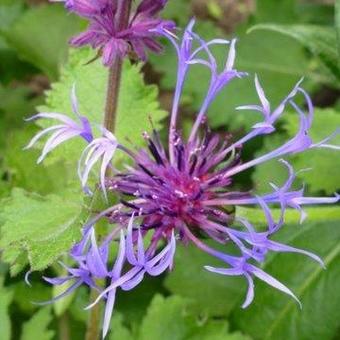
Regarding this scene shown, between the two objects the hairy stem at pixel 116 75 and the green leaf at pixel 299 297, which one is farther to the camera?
the green leaf at pixel 299 297

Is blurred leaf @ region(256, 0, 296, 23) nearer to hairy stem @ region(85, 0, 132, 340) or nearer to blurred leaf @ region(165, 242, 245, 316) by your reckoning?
blurred leaf @ region(165, 242, 245, 316)

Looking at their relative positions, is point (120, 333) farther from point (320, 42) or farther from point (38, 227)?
point (320, 42)

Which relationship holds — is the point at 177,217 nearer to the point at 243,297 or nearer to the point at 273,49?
the point at 243,297

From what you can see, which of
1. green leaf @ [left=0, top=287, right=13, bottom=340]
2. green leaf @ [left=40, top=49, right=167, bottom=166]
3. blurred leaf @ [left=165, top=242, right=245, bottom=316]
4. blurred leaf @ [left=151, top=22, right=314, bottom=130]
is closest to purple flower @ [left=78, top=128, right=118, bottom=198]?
green leaf @ [left=40, top=49, right=167, bottom=166]

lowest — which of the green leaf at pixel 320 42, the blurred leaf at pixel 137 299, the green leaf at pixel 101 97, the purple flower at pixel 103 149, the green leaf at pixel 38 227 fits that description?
the blurred leaf at pixel 137 299

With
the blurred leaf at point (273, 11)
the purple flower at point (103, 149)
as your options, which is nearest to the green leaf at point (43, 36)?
the blurred leaf at point (273, 11)

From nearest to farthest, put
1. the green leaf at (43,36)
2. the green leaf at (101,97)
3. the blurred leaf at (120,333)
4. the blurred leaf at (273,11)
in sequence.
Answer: the green leaf at (101,97) < the blurred leaf at (120,333) < the green leaf at (43,36) < the blurred leaf at (273,11)

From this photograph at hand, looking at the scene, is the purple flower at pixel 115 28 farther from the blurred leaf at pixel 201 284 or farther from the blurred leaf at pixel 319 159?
the blurred leaf at pixel 201 284
